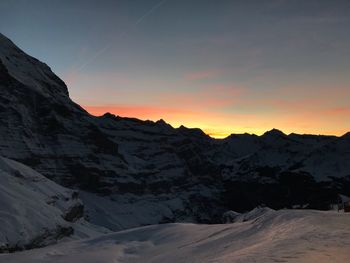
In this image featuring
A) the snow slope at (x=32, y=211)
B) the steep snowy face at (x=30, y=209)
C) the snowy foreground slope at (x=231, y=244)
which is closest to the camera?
the snowy foreground slope at (x=231, y=244)

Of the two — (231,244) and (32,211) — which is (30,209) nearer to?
(32,211)

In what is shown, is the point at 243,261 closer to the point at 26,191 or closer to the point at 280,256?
the point at 280,256

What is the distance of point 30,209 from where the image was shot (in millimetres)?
91062

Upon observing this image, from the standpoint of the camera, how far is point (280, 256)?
13727 mm

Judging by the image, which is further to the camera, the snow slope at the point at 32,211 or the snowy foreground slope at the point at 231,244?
the snow slope at the point at 32,211

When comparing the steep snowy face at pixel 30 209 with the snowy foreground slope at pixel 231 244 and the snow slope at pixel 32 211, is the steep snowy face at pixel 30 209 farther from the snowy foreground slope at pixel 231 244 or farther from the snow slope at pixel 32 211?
the snowy foreground slope at pixel 231 244

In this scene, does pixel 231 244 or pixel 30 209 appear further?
pixel 30 209

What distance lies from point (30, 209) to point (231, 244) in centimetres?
7654

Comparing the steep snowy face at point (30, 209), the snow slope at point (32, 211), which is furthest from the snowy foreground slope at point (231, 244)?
the steep snowy face at point (30, 209)

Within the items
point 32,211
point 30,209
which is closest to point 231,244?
point 32,211

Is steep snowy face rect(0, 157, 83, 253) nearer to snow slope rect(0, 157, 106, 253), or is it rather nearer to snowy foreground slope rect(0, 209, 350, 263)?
snow slope rect(0, 157, 106, 253)

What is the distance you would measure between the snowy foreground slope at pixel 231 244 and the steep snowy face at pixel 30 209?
44.7 meters

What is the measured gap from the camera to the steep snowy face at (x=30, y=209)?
77.9 meters

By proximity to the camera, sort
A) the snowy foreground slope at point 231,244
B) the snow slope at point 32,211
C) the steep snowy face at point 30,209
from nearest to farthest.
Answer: the snowy foreground slope at point 231,244, the steep snowy face at point 30,209, the snow slope at point 32,211
